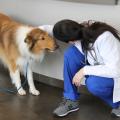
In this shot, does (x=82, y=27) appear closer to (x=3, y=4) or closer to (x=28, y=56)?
(x=28, y=56)

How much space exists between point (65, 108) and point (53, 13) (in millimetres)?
950

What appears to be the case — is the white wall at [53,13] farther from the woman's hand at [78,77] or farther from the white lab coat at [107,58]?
the woman's hand at [78,77]

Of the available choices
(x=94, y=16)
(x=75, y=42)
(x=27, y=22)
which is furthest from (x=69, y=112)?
(x=27, y=22)

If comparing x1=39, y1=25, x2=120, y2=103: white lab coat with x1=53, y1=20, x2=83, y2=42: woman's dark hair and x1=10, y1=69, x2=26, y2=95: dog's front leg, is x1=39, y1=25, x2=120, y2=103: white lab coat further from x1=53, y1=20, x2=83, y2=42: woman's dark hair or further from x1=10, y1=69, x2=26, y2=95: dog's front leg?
x1=10, y1=69, x2=26, y2=95: dog's front leg

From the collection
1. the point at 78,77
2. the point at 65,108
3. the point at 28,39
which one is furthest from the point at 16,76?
the point at 78,77

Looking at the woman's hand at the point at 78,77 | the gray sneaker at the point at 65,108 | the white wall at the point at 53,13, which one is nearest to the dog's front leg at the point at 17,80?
the white wall at the point at 53,13

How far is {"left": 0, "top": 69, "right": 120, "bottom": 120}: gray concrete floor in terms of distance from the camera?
260cm

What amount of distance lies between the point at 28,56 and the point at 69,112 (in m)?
0.64

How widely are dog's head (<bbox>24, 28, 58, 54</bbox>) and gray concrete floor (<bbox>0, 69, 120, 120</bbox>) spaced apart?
0.49 m

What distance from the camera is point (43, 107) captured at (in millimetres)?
2777

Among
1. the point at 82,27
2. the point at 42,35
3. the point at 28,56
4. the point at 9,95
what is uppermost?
the point at 82,27

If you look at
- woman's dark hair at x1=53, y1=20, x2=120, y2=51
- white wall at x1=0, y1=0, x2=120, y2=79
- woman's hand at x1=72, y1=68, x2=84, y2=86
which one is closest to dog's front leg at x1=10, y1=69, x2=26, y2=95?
white wall at x1=0, y1=0, x2=120, y2=79

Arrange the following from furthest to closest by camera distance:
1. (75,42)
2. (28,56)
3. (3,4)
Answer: (3,4)
(28,56)
(75,42)

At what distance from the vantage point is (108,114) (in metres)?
2.67
